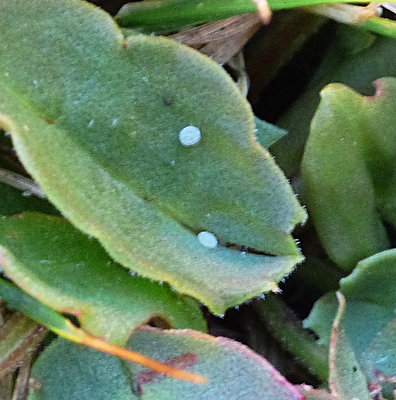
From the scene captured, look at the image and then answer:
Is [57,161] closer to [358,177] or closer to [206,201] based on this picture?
[206,201]

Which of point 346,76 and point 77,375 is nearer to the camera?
point 77,375

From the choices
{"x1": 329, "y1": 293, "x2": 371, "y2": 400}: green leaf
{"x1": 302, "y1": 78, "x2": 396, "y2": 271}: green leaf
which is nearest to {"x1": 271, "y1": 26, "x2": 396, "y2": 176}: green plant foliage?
{"x1": 302, "y1": 78, "x2": 396, "y2": 271}: green leaf

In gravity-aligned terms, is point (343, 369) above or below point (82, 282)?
below

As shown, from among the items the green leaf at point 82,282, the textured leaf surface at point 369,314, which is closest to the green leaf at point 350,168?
the textured leaf surface at point 369,314

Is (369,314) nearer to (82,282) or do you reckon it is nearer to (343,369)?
(343,369)

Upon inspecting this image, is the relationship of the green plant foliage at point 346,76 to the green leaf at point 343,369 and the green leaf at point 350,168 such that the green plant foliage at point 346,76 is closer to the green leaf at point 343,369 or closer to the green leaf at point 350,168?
the green leaf at point 350,168

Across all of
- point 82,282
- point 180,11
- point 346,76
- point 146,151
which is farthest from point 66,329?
point 346,76
